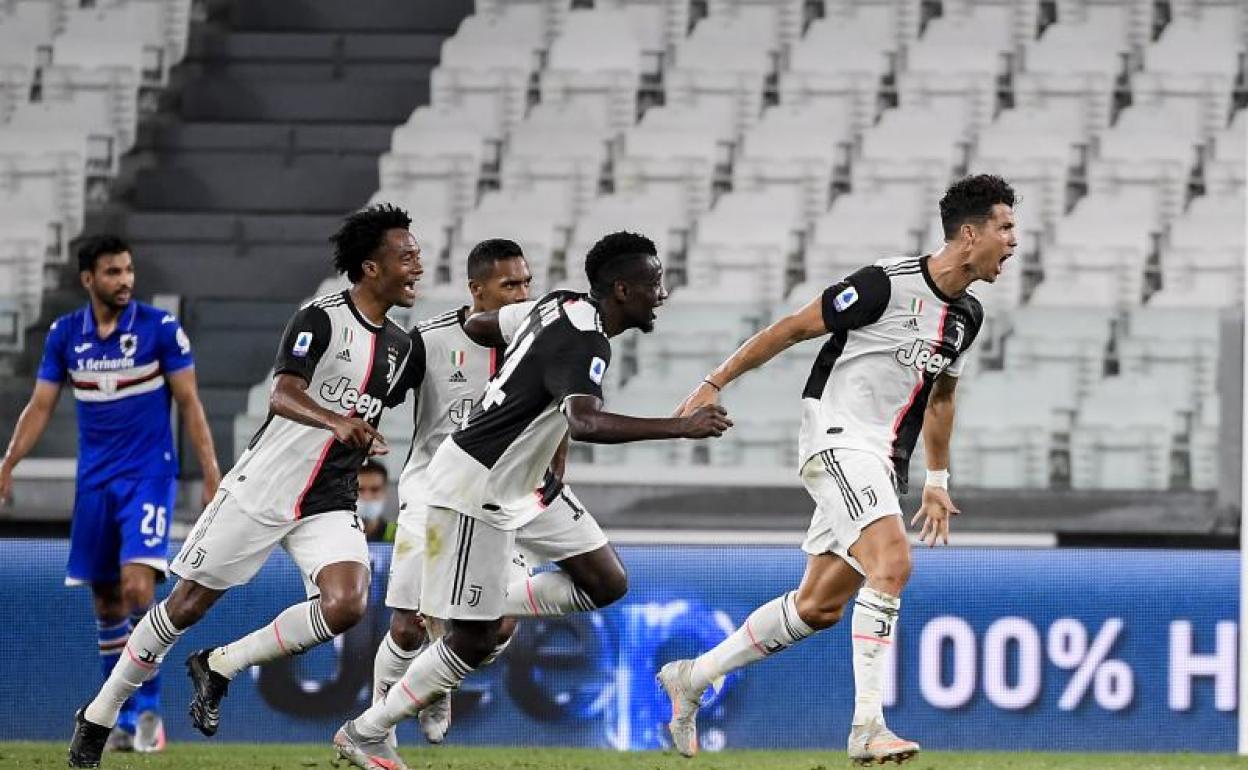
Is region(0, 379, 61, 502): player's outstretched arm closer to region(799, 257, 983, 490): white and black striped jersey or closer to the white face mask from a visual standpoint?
the white face mask

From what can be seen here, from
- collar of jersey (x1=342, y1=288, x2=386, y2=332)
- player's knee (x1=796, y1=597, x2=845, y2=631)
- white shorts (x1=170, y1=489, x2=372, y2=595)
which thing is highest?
collar of jersey (x1=342, y1=288, x2=386, y2=332)

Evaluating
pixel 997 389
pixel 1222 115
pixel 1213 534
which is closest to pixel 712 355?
pixel 997 389

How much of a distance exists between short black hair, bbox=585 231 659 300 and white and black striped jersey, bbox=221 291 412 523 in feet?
3.89

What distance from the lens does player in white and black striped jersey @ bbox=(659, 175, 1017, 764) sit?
22.9ft

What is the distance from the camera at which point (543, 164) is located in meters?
14.5

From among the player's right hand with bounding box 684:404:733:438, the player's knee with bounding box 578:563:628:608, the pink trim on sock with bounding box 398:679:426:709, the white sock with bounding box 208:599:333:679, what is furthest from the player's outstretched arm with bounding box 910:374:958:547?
the white sock with bounding box 208:599:333:679

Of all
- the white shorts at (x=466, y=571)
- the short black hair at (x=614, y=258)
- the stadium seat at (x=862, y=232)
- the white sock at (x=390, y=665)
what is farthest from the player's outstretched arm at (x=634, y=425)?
the stadium seat at (x=862, y=232)

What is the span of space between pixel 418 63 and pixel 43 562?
22.7 ft

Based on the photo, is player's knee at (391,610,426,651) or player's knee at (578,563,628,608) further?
player's knee at (391,610,426,651)

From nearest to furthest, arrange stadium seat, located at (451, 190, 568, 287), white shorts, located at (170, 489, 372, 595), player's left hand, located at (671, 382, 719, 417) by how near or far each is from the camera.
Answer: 1. player's left hand, located at (671, 382, 719, 417)
2. white shorts, located at (170, 489, 372, 595)
3. stadium seat, located at (451, 190, 568, 287)

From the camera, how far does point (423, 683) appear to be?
679cm

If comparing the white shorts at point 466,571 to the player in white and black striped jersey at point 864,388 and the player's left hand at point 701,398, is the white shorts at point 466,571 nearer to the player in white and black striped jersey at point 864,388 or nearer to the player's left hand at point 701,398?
the player's left hand at point 701,398

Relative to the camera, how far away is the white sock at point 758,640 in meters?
7.20

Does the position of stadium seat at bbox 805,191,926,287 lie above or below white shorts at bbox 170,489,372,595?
above
